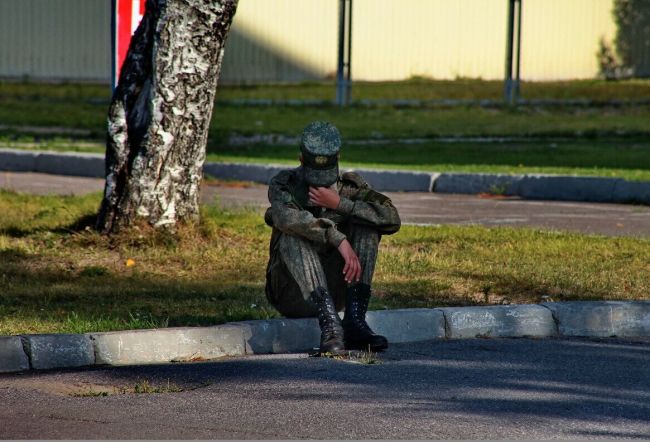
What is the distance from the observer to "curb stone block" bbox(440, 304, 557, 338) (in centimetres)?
687

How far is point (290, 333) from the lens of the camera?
649 centimetres

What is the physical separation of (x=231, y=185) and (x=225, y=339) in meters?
8.32

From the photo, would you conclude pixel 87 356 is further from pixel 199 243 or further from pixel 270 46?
pixel 270 46

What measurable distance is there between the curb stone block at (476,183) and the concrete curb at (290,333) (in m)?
6.45

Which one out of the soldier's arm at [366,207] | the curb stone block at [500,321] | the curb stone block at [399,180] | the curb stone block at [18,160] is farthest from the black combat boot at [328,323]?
the curb stone block at [18,160]

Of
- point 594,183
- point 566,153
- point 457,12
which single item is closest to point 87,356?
point 594,183

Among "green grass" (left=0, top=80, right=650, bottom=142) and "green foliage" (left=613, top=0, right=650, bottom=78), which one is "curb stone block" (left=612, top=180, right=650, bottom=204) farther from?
"green foliage" (left=613, top=0, right=650, bottom=78)

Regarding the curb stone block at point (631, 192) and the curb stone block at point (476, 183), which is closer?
the curb stone block at point (631, 192)

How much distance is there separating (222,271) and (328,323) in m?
2.40

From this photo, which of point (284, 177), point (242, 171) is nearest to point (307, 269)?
point (284, 177)

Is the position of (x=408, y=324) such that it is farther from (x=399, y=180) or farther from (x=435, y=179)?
(x=399, y=180)

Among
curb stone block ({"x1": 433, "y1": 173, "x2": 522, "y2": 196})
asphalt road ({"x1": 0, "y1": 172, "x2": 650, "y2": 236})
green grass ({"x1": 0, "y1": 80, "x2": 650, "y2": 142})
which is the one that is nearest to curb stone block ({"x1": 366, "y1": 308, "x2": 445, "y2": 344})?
asphalt road ({"x1": 0, "y1": 172, "x2": 650, "y2": 236})

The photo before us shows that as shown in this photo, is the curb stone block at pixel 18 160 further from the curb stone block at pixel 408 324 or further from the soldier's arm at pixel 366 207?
the soldier's arm at pixel 366 207

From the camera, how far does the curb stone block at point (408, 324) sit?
6.67 metres
